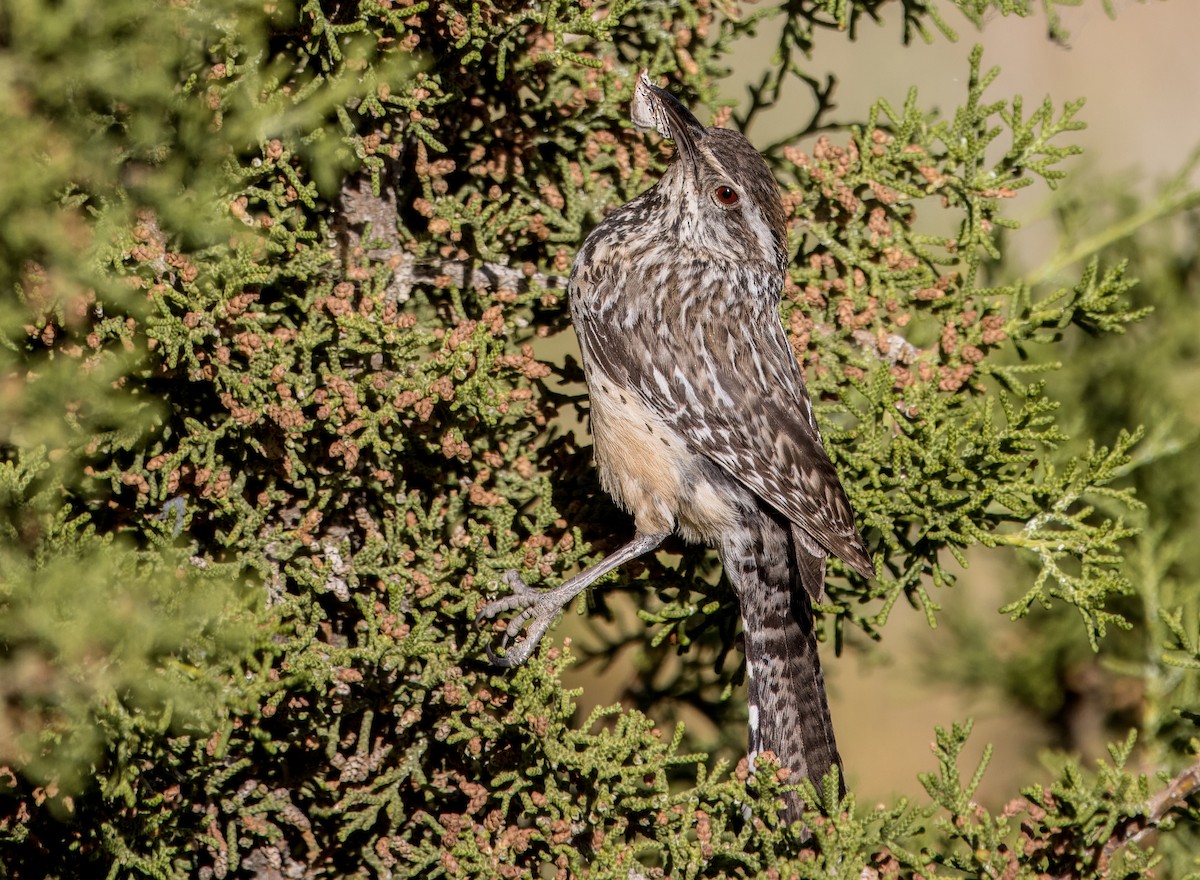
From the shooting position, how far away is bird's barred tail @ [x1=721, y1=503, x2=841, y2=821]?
3176mm

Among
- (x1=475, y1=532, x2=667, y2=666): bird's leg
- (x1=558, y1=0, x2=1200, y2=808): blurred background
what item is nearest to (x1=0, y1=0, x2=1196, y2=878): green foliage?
(x1=475, y1=532, x2=667, y2=666): bird's leg

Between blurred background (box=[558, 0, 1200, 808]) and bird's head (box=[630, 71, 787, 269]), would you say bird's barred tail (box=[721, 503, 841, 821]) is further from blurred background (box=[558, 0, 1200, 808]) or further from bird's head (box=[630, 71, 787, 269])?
bird's head (box=[630, 71, 787, 269])

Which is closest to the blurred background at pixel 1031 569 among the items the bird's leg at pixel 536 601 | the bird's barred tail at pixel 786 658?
the bird's leg at pixel 536 601

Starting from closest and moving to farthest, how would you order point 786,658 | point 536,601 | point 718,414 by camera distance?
point 536,601 → point 786,658 → point 718,414

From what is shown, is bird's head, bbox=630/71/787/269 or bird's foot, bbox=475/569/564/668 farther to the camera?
bird's head, bbox=630/71/787/269

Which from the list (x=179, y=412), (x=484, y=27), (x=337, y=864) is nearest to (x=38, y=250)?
(x=179, y=412)

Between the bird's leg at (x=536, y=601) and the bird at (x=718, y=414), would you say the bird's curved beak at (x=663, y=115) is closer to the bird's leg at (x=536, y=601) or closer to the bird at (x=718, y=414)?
the bird at (x=718, y=414)

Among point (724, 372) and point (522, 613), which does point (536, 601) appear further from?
point (724, 372)

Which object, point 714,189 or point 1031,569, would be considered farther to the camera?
point 1031,569

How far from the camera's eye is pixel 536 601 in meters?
3.09

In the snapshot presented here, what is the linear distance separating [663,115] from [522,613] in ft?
5.13

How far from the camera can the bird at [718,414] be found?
3.18 metres

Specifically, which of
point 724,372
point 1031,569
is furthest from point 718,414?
point 1031,569

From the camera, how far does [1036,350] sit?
16.1 feet
